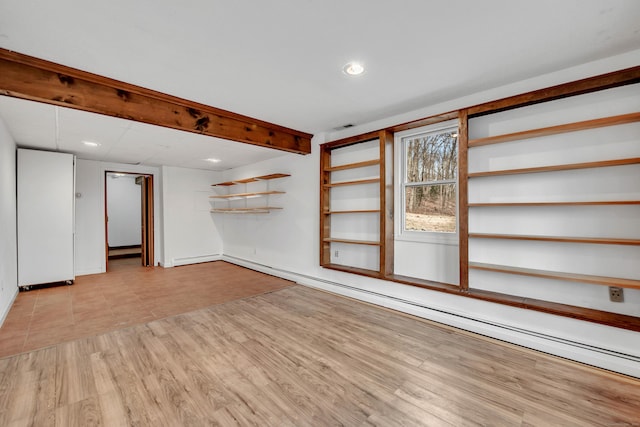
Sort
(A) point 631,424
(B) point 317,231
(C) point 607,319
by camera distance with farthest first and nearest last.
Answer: (B) point 317,231
(C) point 607,319
(A) point 631,424

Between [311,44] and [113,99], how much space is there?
199 cm

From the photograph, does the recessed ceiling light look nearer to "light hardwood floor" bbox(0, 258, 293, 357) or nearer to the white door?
"light hardwood floor" bbox(0, 258, 293, 357)

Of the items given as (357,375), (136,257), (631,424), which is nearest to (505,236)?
(631,424)

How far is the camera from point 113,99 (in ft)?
8.44

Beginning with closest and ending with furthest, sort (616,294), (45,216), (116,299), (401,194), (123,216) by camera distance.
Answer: (616,294)
(401,194)
(116,299)
(45,216)
(123,216)

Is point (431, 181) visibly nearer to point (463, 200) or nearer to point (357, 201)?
point (463, 200)

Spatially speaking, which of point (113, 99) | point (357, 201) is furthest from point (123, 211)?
point (357, 201)

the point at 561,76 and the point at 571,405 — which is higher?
the point at 561,76

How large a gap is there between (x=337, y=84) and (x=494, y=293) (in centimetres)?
261

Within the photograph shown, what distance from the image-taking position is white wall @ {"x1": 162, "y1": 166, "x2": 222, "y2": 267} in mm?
6160

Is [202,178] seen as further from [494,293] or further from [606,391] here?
[606,391]

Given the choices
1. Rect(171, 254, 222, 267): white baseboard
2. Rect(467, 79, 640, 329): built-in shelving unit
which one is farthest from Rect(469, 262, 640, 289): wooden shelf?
Rect(171, 254, 222, 267): white baseboard

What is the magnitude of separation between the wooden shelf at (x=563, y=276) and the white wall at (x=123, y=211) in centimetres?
962

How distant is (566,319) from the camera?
2320 mm
